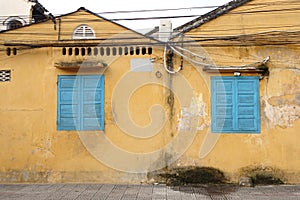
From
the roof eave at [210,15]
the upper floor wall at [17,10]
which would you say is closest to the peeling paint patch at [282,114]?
the roof eave at [210,15]

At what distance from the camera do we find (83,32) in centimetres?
849

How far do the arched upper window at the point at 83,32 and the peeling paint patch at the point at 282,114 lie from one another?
4786 mm

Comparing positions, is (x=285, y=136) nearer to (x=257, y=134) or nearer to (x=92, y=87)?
(x=257, y=134)

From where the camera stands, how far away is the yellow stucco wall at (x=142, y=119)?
8.03 metres

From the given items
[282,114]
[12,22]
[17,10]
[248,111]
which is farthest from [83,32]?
[17,10]

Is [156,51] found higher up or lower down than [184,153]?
higher up

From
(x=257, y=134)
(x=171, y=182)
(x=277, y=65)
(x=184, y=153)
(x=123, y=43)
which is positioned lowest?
(x=171, y=182)

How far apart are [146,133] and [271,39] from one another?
12.8 feet

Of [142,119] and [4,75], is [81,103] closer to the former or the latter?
[142,119]

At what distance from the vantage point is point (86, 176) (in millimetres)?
8164

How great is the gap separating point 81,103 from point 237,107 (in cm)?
391

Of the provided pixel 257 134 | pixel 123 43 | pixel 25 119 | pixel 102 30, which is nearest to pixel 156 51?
pixel 123 43

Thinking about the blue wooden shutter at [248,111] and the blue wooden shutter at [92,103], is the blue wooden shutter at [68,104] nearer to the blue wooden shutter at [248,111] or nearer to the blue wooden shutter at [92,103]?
the blue wooden shutter at [92,103]

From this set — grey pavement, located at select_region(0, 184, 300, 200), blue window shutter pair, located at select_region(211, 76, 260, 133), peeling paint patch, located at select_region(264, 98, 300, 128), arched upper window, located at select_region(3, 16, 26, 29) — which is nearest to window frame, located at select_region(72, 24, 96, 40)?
blue window shutter pair, located at select_region(211, 76, 260, 133)
